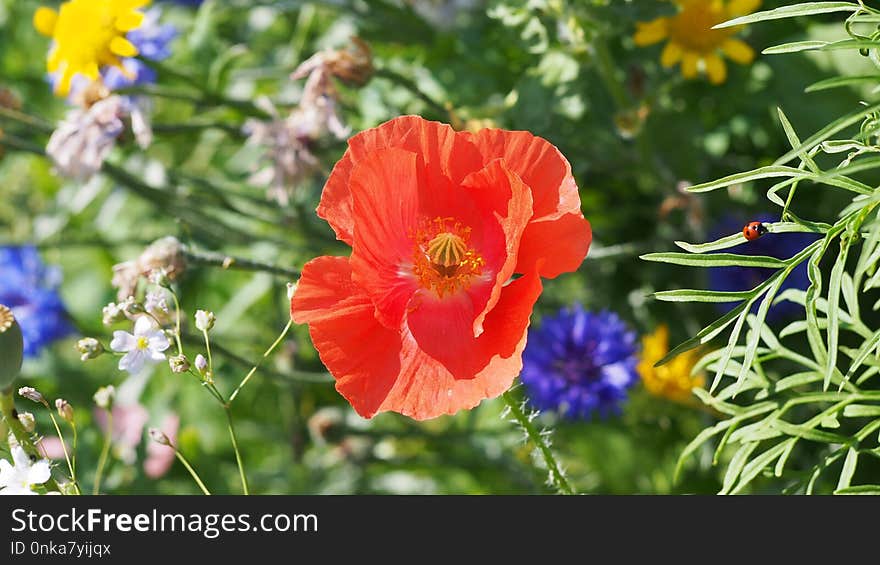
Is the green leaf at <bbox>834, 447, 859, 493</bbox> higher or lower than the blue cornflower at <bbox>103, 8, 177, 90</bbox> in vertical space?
lower

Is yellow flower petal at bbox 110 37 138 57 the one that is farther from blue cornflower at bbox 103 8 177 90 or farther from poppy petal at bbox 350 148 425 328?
poppy petal at bbox 350 148 425 328

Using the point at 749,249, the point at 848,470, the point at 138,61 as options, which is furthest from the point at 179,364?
the point at 749,249

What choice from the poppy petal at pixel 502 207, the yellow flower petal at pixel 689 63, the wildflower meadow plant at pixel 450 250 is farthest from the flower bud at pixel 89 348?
the yellow flower petal at pixel 689 63

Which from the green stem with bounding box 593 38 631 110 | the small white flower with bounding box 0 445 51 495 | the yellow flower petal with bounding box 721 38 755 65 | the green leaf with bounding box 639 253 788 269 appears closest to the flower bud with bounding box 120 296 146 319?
the small white flower with bounding box 0 445 51 495

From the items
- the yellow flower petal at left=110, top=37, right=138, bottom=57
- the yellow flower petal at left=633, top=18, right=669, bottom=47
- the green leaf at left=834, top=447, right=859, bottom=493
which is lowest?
the green leaf at left=834, top=447, right=859, bottom=493

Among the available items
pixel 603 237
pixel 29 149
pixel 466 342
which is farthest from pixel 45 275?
pixel 466 342

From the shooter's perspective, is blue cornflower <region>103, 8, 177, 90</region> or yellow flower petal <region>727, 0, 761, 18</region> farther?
blue cornflower <region>103, 8, 177, 90</region>
